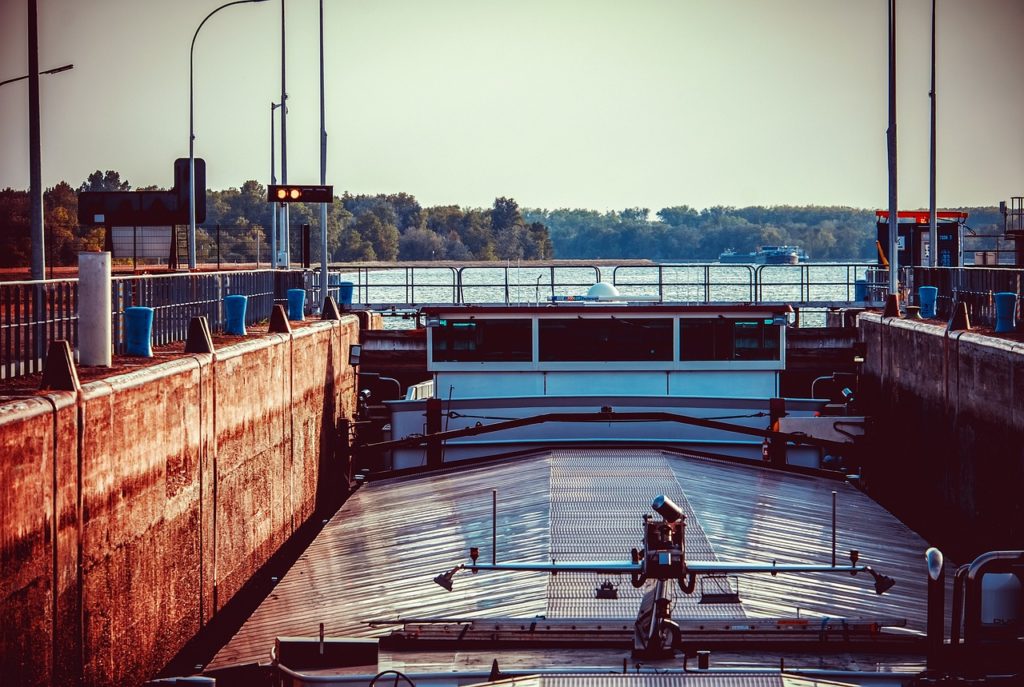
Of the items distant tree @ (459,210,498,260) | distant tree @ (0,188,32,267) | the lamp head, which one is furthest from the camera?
distant tree @ (459,210,498,260)

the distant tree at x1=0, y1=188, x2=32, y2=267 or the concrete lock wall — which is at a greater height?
the distant tree at x1=0, y1=188, x2=32, y2=267

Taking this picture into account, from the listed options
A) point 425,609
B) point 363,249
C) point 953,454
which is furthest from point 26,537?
point 363,249

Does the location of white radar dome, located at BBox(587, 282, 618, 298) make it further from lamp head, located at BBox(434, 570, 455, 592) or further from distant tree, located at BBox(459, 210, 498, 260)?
distant tree, located at BBox(459, 210, 498, 260)

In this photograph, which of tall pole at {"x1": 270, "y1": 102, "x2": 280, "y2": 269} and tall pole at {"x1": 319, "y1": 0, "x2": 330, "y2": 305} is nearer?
tall pole at {"x1": 319, "y1": 0, "x2": 330, "y2": 305}

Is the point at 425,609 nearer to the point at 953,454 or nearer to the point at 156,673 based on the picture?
the point at 156,673

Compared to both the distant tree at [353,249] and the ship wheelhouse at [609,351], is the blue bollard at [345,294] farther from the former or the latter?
the distant tree at [353,249]

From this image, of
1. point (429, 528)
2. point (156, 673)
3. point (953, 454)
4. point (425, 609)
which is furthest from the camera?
point (953, 454)

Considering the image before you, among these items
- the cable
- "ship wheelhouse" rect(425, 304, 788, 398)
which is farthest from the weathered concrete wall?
the cable

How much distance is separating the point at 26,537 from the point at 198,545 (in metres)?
6.67

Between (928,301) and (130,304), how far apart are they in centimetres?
1856

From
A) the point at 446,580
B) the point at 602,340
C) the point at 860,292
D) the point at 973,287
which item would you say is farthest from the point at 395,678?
the point at 860,292

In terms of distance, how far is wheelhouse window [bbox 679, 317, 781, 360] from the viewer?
30.9 meters

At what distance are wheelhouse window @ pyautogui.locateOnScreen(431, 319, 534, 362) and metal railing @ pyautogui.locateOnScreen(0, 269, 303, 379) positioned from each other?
14.6 ft

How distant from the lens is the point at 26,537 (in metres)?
14.0
